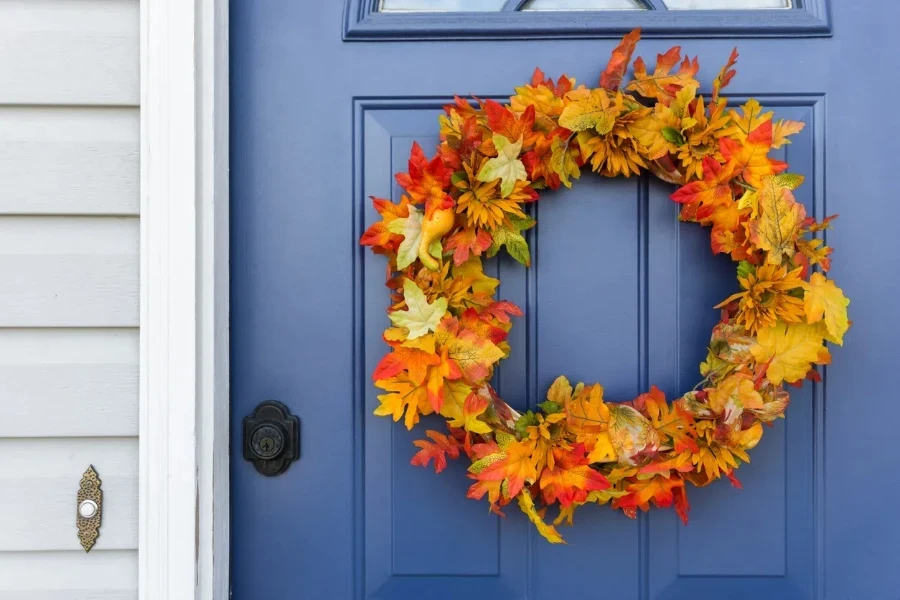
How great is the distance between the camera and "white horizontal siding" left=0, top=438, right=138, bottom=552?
89 centimetres

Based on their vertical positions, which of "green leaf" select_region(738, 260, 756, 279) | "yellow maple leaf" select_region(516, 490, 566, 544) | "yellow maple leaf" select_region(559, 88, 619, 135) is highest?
"yellow maple leaf" select_region(559, 88, 619, 135)

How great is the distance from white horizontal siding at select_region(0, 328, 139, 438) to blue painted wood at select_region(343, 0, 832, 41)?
0.60m

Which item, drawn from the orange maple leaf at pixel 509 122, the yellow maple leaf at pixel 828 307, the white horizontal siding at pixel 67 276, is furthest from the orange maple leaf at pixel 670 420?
the white horizontal siding at pixel 67 276

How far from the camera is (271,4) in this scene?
3.24 ft

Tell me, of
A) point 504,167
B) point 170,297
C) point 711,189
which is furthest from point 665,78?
point 170,297

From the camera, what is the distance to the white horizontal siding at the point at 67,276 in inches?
34.9

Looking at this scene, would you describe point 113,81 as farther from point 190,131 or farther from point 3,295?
point 3,295

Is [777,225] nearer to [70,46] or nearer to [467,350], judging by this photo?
[467,350]

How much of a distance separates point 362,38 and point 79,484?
0.78 m

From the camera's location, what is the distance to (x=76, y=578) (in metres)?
0.90

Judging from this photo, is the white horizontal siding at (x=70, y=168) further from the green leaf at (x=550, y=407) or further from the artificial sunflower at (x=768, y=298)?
the artificial sunflower at (x=768, y=298)

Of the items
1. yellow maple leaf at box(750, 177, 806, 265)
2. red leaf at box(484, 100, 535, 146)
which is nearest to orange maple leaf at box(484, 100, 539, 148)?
red leaf at box(484, 100, 535, 146)

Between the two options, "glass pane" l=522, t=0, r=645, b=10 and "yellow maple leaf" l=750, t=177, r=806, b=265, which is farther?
"glass pane" l=522, t=0, r=645, b=10

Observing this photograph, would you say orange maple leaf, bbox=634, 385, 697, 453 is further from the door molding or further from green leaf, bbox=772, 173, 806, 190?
the door molding
